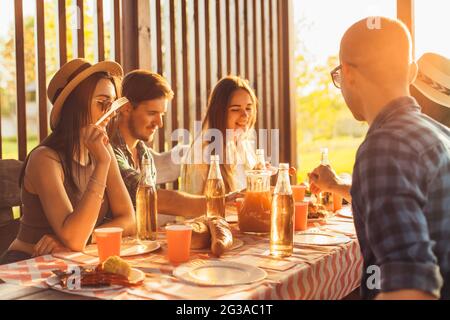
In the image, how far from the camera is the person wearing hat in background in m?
1.61

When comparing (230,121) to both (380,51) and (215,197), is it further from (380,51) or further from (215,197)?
(380,51)

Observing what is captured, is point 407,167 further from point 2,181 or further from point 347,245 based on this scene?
point 2,181

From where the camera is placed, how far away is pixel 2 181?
7.07 ft

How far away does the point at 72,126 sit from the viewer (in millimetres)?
1900

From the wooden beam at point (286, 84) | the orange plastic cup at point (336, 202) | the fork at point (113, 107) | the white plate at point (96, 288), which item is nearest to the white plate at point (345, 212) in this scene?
the orange plastic cup at point (336, 202)

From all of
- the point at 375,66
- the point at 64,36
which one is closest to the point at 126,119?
the point at 64,36

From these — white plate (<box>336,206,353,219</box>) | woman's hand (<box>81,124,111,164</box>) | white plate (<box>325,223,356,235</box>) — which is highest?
woman's hand (<box>81,124,111,164</box>)

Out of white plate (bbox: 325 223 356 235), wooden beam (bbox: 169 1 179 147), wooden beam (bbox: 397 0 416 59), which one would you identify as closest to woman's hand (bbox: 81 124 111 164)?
white plate (bbox: 325 223 356 235)

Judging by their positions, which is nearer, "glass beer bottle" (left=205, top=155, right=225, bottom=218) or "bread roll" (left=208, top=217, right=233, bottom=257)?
"bread roll" (left=208, top=217, right=233, bottom=257)

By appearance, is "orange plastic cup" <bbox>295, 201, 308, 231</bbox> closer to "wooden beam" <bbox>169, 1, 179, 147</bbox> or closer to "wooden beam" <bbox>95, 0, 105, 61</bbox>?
"wooden beam" <bbox>95, 0, 105, 61</bbox>

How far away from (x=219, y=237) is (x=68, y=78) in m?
0.98

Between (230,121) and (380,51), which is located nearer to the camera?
(380,51)

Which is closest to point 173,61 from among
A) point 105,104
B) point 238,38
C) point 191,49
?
point 191,49

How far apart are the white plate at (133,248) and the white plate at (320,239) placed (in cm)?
45
